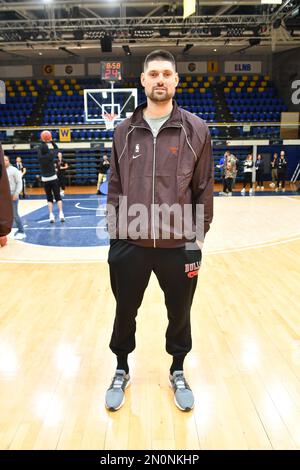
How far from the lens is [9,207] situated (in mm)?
2129

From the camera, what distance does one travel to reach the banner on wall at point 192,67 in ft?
74.7

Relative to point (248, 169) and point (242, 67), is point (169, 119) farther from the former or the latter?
point (242, 67)

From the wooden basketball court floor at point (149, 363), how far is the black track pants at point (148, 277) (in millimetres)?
551

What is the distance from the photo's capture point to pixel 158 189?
2387 mm

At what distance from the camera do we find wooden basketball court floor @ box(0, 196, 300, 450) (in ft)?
8.07

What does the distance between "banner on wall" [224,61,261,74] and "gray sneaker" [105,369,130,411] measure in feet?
76.0

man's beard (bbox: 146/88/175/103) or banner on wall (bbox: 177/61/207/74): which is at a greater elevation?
banner on wall (bbox: 177/61/207/74)

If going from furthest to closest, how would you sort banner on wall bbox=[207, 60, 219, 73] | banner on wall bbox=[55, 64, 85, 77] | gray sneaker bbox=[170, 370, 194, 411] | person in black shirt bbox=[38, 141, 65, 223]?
banner on wall bbox=[207, 60, 219, 73], banner on wall bbox=[55, 64, 85, 77], person in black shirt bbox=[38, 141, 65, 223], gray sneaker bbox=[170, 370, 194, 411]

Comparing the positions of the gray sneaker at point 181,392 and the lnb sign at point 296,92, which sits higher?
the lnb sign at point 296,92

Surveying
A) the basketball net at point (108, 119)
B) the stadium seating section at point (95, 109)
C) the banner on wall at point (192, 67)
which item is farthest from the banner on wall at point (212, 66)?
the basketball net at point (108, 119)

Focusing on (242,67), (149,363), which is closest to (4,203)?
A: (149,363)

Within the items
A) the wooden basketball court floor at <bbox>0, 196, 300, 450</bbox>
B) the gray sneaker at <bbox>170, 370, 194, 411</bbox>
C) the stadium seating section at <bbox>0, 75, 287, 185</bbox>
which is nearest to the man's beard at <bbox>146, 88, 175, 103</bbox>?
the gray sneaker at <bbox>170, 370, 194, 411</bbox>

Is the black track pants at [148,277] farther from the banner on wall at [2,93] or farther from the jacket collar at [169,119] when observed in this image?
the banner on wall at [2,93]

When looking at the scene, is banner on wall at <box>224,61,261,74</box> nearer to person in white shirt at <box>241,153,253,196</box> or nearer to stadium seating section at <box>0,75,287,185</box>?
stadium seating section at <box>0,75,287,185</box>
